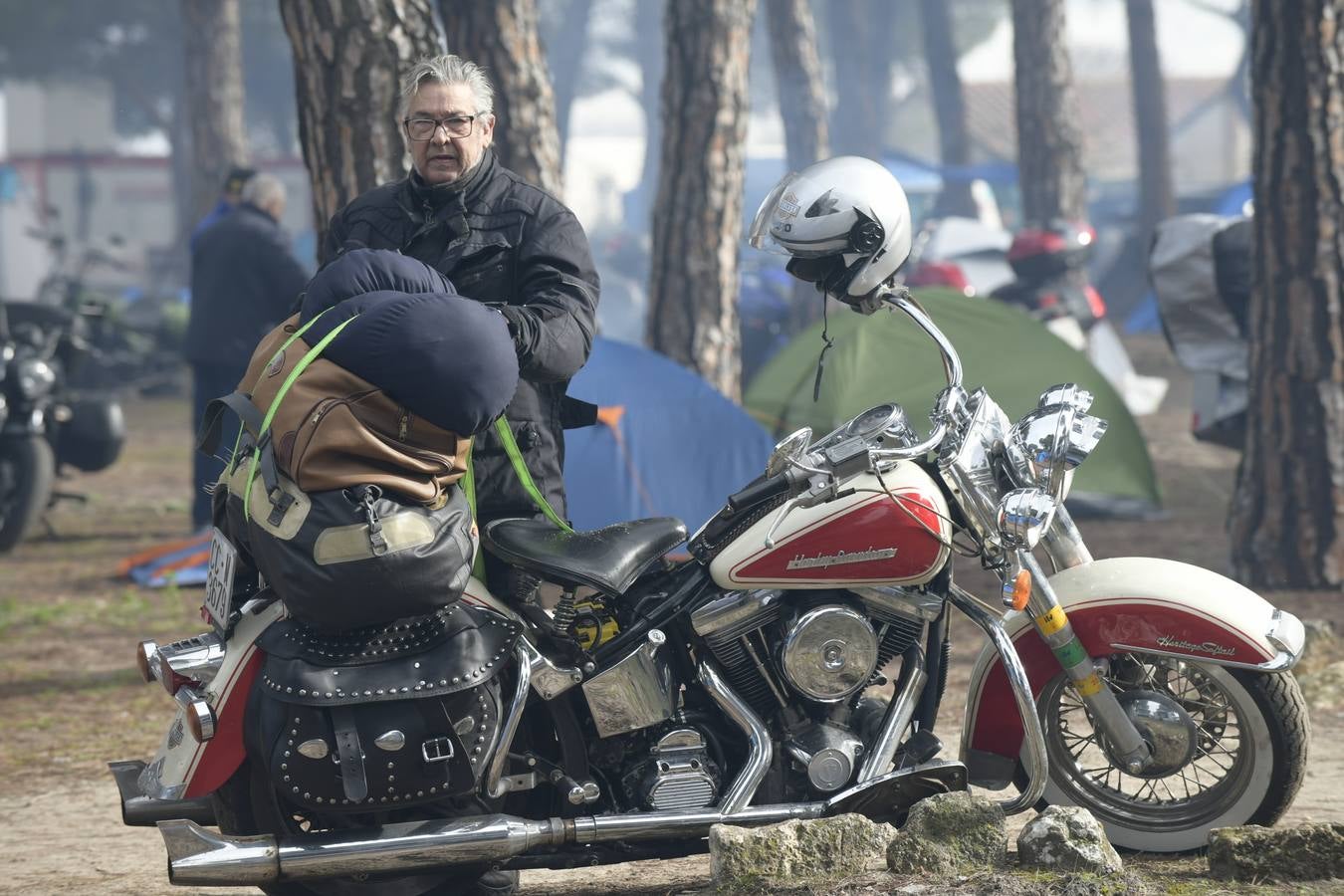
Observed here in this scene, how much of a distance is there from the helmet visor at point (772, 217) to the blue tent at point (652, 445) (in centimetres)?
388

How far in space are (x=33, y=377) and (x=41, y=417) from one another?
22cm

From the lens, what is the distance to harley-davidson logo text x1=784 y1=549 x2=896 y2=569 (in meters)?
3.86

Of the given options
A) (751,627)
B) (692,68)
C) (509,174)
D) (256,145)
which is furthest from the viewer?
(256,145)

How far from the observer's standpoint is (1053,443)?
3910mm

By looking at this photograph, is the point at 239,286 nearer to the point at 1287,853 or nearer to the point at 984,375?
the point at 984,375

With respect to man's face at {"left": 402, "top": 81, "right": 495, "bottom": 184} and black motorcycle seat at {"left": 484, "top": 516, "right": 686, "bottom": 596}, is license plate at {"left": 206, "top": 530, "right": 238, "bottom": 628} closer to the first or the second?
black motorcycle seat at {"left": 484, "top": 516, "right": 686, "bottom": 596}

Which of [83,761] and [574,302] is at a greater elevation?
[574,302]

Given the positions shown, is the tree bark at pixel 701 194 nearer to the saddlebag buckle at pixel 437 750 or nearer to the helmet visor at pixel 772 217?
the helmet visor at pixel 772 217

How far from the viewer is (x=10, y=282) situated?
80.4 feet

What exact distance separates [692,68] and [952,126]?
24614 mm

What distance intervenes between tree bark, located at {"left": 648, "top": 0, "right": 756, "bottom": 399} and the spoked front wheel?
6.31 metres

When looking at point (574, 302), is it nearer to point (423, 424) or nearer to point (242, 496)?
point (423, 424)

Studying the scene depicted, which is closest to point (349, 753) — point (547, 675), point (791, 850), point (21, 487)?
point (547, 675)

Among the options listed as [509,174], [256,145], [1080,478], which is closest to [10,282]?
[1080,478]
